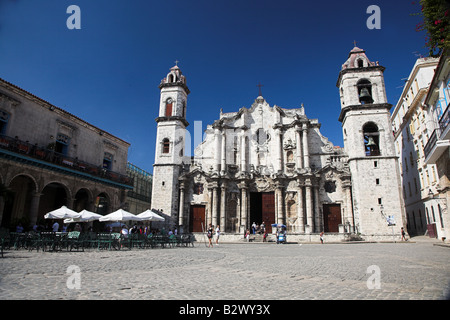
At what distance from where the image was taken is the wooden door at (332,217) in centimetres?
2944

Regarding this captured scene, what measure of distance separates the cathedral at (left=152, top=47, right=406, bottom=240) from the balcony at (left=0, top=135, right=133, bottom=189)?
6.84m

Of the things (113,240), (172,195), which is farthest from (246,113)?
(113,240)

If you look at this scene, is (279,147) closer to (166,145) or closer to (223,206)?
(223,206)

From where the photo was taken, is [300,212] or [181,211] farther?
[181,211]

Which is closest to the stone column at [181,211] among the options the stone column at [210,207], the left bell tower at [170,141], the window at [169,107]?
the left bell tower at [170,141]

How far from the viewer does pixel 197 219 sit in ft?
104

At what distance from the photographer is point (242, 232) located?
29031 millimetres

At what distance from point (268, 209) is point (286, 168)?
16.7 feet

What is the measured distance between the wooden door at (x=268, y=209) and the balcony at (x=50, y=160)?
1528 cm

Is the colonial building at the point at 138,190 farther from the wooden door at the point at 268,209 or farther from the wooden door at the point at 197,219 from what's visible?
the wooden door at the point at 268,209

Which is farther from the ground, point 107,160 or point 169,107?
point 169,107

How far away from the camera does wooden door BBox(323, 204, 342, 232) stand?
29438 mm

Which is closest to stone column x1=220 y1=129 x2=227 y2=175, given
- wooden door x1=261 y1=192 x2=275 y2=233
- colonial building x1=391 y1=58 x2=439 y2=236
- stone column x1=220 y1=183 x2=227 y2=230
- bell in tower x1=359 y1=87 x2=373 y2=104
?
stone column x1=220 y1=183 x2=227 y2=230

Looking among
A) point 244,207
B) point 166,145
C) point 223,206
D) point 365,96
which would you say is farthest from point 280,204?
point 166,145
